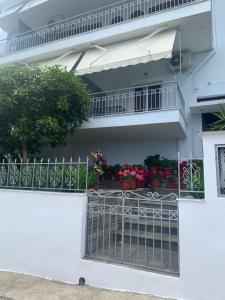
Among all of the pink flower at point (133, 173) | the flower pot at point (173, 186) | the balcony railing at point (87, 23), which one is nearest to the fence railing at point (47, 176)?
the pink flower at point (133, 173)

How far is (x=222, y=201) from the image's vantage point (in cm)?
485

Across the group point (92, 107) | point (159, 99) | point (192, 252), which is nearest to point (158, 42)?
point (159, 99)

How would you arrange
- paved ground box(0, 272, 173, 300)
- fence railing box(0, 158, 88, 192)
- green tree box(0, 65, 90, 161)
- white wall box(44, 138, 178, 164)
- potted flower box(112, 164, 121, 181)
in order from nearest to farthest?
1. paved ground box(0, 272, 173, 300)
2. fence railing box(0, 158, 88, 192)
3. green tree box(0, 65, 90, 161)
4. potted flower box(112, 164, 121, 181)
5. white wall box(44, 138, 178, 164)

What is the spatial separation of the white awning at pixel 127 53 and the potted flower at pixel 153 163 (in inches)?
189

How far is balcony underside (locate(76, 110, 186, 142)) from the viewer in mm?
10039

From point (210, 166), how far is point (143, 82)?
32.9 ft

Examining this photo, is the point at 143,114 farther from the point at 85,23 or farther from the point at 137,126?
the point at 85,23

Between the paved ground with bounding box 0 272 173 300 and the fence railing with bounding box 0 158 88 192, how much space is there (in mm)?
2315

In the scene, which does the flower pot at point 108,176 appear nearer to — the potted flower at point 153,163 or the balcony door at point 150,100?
the potted flower at point 153,163

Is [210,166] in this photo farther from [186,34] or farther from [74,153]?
[74,153]

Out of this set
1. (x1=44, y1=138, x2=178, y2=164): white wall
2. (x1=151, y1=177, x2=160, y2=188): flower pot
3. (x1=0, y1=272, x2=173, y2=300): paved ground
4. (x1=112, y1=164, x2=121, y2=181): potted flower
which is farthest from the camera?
(x1=44, y1=138, x2=178, y2=164): white wall

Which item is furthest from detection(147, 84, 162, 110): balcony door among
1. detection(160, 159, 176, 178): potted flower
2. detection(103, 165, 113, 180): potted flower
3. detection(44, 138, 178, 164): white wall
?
detection(103, 165, 113, 180): potted flower

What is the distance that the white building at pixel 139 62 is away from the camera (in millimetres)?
10711

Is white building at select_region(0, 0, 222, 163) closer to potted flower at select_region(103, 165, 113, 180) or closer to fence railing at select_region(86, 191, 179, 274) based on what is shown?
potted flower at select_region(103, 165, 113, 180)
